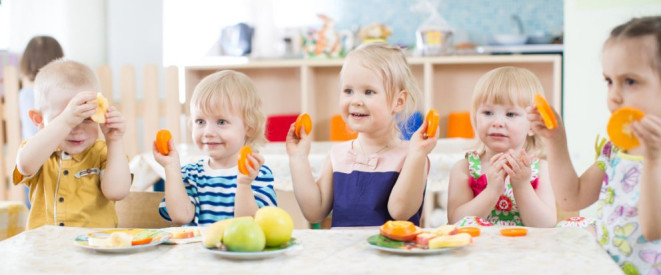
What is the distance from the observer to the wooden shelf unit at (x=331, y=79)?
4406mm

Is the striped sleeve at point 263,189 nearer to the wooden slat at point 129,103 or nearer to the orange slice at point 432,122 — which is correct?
the orange slice at point 432,122

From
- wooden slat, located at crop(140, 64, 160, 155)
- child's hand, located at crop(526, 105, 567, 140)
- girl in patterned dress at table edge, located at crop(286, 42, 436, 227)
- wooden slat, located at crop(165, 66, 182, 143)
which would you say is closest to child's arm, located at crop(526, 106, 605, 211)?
child's hand, located at crop(526, 105, 567, 140)

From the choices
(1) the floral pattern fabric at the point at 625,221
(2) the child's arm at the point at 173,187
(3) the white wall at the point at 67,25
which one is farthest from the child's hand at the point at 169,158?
(3) the white wall at the point at 67,25

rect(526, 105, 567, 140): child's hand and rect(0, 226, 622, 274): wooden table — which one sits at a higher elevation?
rect(526, 105, 567, 140): child's hand

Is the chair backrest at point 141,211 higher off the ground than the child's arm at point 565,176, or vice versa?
the child's arm at point 565,176

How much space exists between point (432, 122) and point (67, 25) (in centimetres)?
416

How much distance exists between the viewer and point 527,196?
5.35ft

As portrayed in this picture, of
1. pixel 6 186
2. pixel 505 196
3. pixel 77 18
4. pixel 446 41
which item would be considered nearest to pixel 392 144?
pixel 505 196

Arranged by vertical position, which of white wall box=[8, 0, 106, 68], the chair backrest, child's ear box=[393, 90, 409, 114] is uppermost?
white wall box=[8, 0, 106, 68]

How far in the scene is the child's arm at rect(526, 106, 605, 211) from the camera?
1.40 metres

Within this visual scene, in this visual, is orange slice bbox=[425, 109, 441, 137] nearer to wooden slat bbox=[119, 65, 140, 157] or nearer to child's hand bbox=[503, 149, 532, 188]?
child's hand bbox=[503, 149, 532, 188]

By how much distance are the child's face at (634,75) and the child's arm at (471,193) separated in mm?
349

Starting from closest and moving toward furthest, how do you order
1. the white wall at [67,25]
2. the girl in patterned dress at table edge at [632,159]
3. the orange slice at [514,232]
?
the girl in patterned dress at table edge at [632,159], the orange slice at [514,232], the white wall at [67,25]

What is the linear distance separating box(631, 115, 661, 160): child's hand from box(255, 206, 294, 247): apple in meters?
0.58
